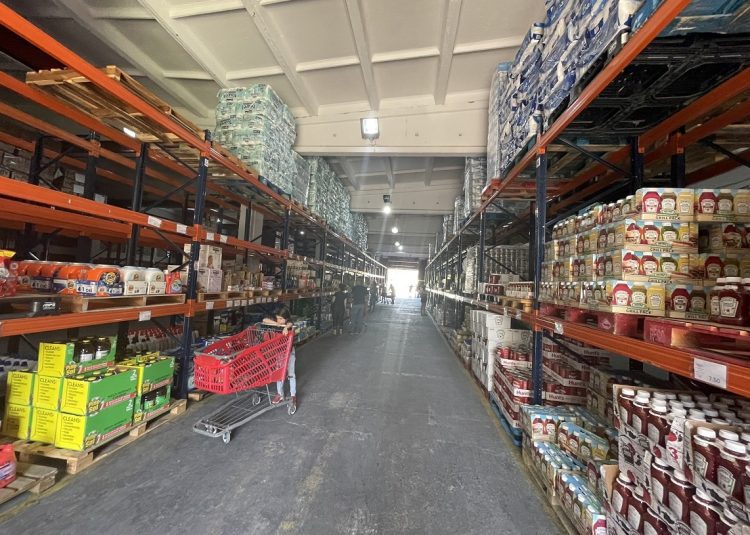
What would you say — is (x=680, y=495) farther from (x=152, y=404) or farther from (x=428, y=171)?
(x=428, y=171)

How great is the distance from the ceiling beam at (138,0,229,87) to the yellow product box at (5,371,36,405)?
515 cm

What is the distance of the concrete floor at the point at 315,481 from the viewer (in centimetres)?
213

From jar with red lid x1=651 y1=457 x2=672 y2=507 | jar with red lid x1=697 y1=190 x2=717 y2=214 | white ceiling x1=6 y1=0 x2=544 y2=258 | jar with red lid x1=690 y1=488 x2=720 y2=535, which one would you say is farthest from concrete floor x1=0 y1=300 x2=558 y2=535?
white ceiling x1=6 y1=0 x2=544 y2=258

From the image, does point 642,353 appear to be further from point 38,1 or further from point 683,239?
point 38,1

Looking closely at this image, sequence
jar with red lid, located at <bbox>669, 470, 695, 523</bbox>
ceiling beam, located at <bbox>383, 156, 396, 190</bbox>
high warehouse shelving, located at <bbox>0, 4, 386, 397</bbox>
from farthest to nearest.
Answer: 1. ceiling beam, located at <bbox>383, 156, 396, 190</bbox>
2. high warehouse shelving, located at <bbox>0, 4, 386, 397</bbox>
3. jar with red lid, located at <bbox>669, 470, 695, 523</bbox>

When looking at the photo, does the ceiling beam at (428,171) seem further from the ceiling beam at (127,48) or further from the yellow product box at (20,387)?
the yellow product box at (20,387)

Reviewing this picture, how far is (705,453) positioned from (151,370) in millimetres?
4267

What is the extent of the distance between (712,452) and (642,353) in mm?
574

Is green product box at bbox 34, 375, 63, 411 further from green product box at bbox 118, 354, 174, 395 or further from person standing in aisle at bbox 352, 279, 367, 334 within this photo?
person standing in aisle at bbox 352, 279, 367, 334

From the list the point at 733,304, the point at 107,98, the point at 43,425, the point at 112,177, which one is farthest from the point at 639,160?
the point at 112,177

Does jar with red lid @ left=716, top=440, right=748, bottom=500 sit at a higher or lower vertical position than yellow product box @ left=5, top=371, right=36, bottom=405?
higher

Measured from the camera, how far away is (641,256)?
1984 millimetres

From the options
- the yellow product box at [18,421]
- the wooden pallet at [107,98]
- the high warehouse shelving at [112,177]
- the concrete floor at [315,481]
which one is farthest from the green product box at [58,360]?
the wooden pallet at [107,98]

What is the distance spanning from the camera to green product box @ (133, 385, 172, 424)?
10.4 feet
